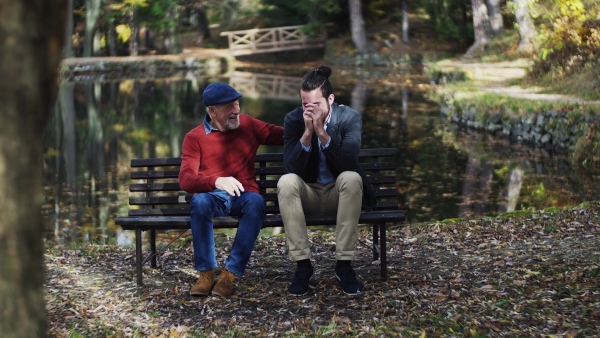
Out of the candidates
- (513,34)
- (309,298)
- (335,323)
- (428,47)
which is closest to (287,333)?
(335,323)

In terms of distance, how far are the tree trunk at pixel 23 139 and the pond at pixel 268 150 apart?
7.39 m

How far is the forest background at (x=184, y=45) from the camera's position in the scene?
8.94ft

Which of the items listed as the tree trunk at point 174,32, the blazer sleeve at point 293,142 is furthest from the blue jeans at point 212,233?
the tree trunk at point 174,32

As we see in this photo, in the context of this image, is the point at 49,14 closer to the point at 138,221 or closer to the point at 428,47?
the point at 138,221

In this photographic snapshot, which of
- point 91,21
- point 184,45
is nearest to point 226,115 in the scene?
point 91,21

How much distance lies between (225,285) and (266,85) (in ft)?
83.0

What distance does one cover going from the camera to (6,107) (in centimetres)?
271

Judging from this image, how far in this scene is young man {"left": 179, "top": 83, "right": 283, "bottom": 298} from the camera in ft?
18.2

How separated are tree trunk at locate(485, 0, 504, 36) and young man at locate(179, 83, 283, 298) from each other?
29.8 meters

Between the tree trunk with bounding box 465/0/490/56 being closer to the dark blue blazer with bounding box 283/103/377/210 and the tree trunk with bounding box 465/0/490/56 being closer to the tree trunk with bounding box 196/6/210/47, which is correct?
the tree trunk with bounding box 196/6/210/47

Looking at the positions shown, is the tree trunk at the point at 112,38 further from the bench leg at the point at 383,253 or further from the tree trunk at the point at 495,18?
the bench leg at the point at 383,253

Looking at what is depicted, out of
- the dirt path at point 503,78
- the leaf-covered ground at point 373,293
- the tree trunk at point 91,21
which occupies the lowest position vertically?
the leaf-covered ground at point 373,293

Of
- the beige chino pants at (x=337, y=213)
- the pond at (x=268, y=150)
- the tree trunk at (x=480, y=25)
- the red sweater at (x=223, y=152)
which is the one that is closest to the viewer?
the beige chino pants at (x=337, y=213)

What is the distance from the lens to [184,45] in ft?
160
